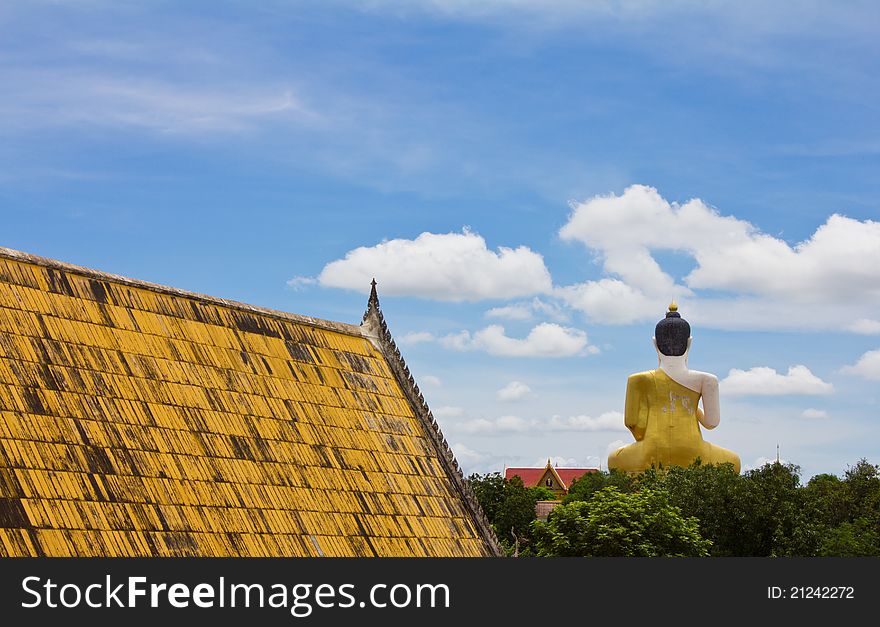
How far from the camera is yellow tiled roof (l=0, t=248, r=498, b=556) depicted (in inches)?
880

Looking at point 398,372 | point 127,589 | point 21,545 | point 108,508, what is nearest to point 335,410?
point 398,372

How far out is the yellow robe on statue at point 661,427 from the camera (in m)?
82.2

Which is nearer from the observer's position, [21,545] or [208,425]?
[21,545]

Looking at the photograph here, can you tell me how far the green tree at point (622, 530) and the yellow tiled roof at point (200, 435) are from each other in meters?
16.0

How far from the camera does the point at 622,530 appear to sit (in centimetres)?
4438

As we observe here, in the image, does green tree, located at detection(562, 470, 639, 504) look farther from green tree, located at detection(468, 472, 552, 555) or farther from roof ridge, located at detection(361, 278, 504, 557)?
roof ridge, located at detection(361, 278, 504, 557)

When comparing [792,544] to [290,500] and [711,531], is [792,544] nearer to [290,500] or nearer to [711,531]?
[711,531]

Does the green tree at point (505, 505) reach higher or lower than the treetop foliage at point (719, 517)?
higher

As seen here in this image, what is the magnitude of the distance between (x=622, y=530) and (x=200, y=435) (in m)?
22.7

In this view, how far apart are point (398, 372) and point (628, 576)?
13841 millimetres

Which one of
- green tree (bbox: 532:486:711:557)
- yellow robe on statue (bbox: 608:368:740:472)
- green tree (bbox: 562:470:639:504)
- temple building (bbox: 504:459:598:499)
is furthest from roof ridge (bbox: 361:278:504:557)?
temple building (bbox: 504:459:598:499)

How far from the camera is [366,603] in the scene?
59.6 ft

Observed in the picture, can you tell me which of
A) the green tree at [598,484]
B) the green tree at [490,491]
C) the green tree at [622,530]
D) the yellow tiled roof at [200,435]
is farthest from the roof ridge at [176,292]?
the green tree at [490,491]

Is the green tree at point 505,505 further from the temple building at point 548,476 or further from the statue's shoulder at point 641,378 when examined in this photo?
the temple building at point 548,476
